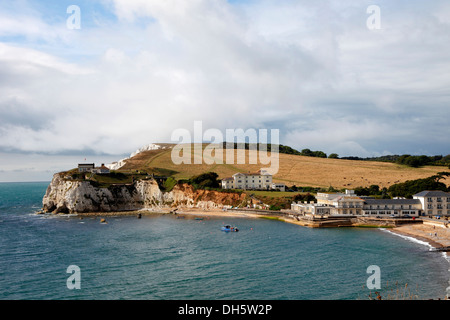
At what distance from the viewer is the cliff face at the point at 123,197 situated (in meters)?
94.3

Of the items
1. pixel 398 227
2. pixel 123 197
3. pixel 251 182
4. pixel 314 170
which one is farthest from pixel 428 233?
pixel 123 197

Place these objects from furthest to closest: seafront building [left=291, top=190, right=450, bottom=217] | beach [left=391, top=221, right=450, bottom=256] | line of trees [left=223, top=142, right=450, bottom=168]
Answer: line of trees [left=223, top=142, right=450, bottom=168], seafront building [left=291, top=190, right=450, bottom=217], beach [left=391, top=221, right=450, bottom=256]

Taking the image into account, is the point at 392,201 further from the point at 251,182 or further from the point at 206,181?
the point at 206,181

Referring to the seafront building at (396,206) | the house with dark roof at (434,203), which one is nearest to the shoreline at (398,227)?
the seafront building at (396,206)

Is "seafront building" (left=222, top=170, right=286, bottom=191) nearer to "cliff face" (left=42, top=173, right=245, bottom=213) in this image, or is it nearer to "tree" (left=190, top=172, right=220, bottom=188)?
"tree" (left=190, top=172, right=220, bottom=188)

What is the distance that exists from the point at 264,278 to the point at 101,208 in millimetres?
76342

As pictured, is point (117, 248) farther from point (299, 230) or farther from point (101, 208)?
point (101, 208)

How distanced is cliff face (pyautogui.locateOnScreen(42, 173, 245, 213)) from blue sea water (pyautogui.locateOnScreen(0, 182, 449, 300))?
32.7 m

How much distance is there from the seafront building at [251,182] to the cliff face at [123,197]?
8054 millimetres

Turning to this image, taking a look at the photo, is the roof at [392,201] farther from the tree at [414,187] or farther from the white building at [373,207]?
the tree at [414,187]

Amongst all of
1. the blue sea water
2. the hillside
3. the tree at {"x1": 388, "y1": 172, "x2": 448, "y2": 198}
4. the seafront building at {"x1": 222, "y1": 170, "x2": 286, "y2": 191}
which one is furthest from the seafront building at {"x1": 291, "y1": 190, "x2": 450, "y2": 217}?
the seafront building at {"x1": 222, "y1": 170, "x2": 286, "y2": 191}

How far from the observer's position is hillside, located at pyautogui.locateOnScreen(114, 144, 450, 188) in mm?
106238
